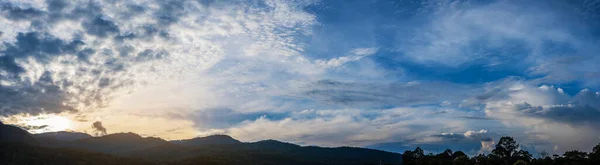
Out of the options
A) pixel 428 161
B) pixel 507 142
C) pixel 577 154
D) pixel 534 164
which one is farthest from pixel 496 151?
pixel 577 154

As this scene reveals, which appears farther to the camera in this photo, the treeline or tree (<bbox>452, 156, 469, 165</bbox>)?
tree (<bbox>452, 156, 469, 165</bbox>)

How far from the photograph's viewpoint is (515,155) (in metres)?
130

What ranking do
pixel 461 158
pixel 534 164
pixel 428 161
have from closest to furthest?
1. pixel 534 164
2. pixel 461 158
3. pixel 428 161

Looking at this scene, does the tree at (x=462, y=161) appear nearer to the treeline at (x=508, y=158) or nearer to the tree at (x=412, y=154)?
the treeline at (x=508, y=158)

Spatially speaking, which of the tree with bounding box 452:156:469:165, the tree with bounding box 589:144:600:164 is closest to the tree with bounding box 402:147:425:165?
the tree with bounding box 452:156:469:165

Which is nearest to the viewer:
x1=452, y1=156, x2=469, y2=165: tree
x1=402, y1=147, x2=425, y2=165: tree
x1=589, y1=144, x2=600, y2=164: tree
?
x1=589, y1=144, x2=600, y2=164: tree

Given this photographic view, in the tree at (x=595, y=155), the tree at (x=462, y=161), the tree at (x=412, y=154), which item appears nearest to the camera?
the tree at (x=595, y=155)

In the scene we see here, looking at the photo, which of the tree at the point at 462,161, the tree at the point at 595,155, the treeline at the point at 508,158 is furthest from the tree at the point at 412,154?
the tree at the point at 595,155

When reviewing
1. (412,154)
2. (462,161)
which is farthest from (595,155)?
(412,154)

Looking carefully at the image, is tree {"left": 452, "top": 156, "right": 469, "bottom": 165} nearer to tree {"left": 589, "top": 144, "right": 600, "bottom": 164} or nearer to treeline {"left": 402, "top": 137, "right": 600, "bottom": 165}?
treeline {"left": 402, "top": 137, "right": 600, "bottom": 165}

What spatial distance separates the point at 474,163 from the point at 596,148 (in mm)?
31722

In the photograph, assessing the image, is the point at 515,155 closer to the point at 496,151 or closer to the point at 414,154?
the point at 496,151

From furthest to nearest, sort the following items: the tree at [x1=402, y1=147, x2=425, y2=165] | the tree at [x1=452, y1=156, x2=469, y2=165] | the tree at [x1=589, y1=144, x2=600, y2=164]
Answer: the tree at [x1=402, y1=147, x2=425, y2=165] < the tree at [x1=452, y1=156, x2=469, y2=165] < the tree at [x1=589, y1=144, x2=600, y2=164]

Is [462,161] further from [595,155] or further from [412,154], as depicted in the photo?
[412,154]
